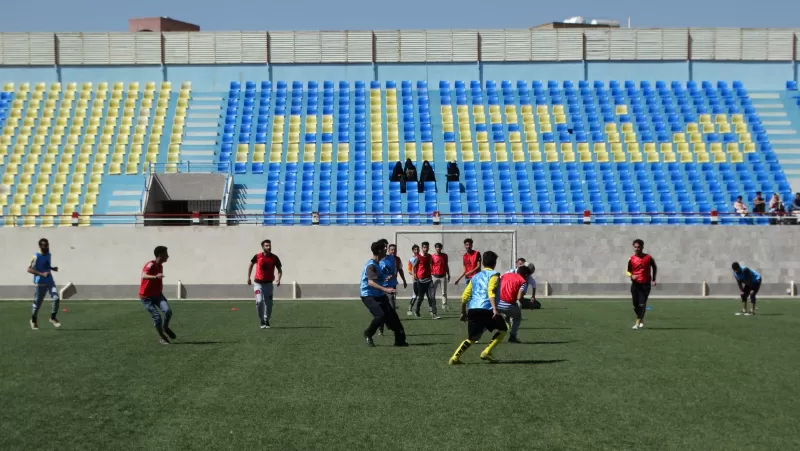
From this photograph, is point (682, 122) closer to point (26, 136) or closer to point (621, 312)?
point (621, 312)

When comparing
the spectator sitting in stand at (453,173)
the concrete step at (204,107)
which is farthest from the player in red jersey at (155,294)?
the concrete step at (204,107)

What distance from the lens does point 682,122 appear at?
47969mm

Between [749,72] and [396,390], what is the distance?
43796 mm

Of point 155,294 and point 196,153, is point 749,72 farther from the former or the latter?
point 155,294

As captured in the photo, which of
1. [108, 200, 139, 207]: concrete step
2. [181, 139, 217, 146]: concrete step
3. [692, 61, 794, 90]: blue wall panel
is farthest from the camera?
[692, 61, 794, 90]: blue wall panel

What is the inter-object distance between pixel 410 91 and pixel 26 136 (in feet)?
60.3

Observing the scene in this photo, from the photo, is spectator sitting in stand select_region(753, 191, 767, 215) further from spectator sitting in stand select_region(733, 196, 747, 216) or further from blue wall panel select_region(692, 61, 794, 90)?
blue wall panel select_region(692, 61, 794, 90)

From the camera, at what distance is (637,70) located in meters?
51.9

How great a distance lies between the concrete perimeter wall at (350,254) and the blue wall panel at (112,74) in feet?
50.2

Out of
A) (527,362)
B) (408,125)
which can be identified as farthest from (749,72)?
(527,362)

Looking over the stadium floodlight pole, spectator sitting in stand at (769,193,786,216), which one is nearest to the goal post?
the stadium floodlight pole

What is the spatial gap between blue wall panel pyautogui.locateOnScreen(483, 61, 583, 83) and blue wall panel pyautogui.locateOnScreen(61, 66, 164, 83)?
1681 centimetres

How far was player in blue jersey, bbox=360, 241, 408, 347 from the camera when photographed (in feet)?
61.1

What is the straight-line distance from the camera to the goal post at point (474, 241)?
38.2m
